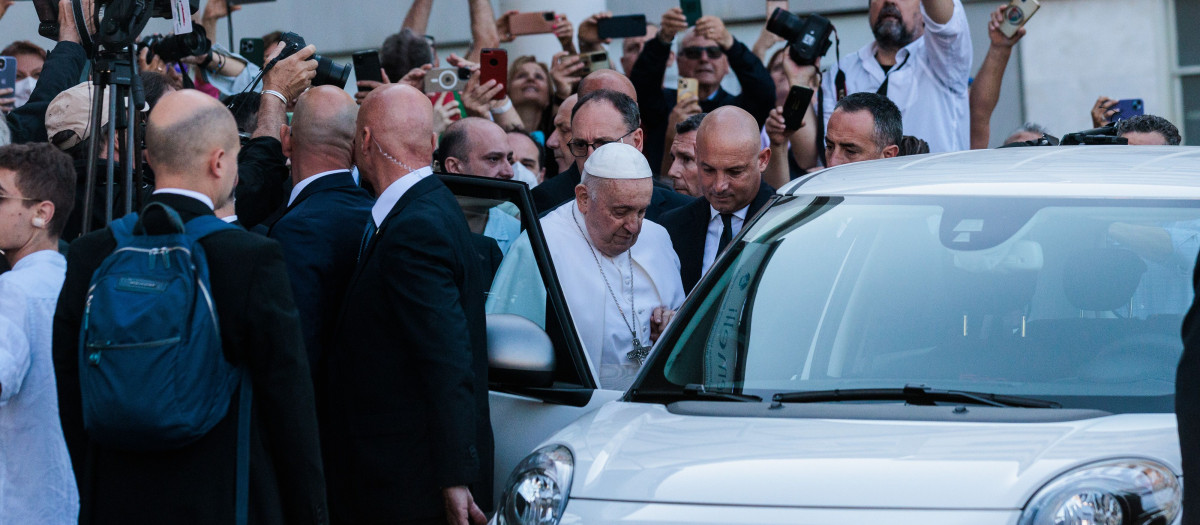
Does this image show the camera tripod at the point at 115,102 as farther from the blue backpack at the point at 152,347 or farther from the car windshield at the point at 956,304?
the car windshield at the point at 956,304

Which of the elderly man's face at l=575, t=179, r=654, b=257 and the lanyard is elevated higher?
the lanyard

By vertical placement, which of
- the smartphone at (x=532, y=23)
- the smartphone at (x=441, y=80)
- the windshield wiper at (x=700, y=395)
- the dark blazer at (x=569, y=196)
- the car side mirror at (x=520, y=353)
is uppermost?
the smartphone at (x=532, y=23)

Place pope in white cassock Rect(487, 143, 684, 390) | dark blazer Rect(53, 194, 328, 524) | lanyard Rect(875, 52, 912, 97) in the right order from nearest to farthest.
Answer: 1. dark blazer Rect(53, 194, 328, 524)
2. pope in white cassock Rect(487, 143, 684, 390)
3. lanyard Rect(875, 52, 912, 97)

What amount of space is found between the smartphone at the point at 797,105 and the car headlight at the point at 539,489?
3840 millimetres

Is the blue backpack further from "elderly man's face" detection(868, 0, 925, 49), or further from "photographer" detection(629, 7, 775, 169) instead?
"elderly man's face" detection(868, 0, 925, 49)

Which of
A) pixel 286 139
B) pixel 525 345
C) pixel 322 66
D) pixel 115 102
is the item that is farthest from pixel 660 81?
pixel 525 345

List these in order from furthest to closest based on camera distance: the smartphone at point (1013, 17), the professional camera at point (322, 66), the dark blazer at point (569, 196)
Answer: the smartphone at point (1013, 17)
the dark blazer at point (569, 196)
the professional camera at point (322, 66)

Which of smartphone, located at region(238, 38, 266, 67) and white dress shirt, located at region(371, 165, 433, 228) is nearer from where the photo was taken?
white dress shirt, located at region(371, 165, 433, 228)

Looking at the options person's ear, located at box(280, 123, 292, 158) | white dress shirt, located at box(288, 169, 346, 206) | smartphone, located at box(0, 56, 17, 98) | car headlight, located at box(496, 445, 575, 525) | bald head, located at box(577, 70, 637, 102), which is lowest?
car headlight, located at box(496, 445, 575, 525)

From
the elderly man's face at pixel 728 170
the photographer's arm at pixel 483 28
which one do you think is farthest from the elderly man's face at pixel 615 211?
the photographer's arm at pixel 483 28

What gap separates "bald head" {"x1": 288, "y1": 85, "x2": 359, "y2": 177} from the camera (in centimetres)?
457

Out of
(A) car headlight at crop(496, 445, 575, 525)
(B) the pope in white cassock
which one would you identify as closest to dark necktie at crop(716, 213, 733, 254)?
(B) the pope in white cassock

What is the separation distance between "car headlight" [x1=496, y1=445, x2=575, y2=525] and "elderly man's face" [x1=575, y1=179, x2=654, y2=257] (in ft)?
6.14

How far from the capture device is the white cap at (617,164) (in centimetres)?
516
